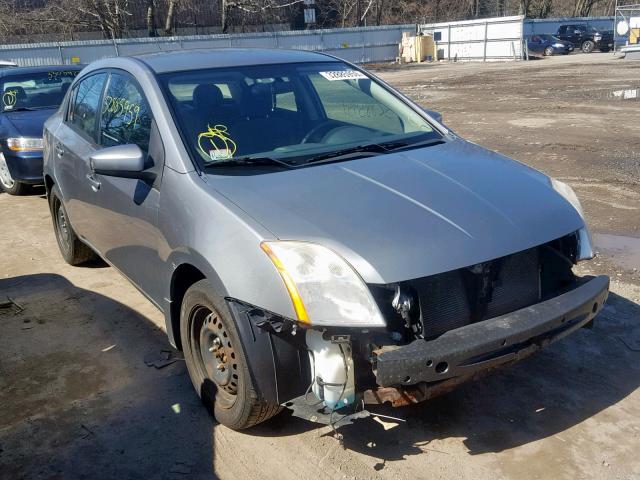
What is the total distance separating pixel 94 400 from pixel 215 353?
3.07ft

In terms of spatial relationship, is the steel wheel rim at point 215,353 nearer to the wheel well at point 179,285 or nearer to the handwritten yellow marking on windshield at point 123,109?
the wheel well at point 179,285

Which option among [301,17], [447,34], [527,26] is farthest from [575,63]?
[301,17]

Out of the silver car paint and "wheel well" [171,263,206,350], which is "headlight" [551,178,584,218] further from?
"wheel well" [171,263,206,350]

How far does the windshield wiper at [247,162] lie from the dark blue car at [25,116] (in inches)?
202

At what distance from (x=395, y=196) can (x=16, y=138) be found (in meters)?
6.15

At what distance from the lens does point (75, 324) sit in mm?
4609

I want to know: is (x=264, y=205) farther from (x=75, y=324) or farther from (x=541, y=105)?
(x=541, y=105)

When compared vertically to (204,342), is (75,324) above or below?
below

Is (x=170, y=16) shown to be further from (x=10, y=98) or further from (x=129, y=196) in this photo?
(x=129, y=196)

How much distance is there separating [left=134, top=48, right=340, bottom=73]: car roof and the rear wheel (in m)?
4.91

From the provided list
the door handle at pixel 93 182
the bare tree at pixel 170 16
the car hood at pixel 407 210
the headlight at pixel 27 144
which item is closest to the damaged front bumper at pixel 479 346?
the car hood at pixel 407 210

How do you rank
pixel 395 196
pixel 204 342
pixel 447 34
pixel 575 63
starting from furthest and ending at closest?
pixel 447 34
pixel 575 63
pixel 204 342
pixel 395 196

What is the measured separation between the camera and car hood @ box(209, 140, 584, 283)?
2656 millimetres

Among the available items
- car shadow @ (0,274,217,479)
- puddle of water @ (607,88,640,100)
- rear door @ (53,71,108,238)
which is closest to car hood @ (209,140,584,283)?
car shadow @ (0,274,217,479)
